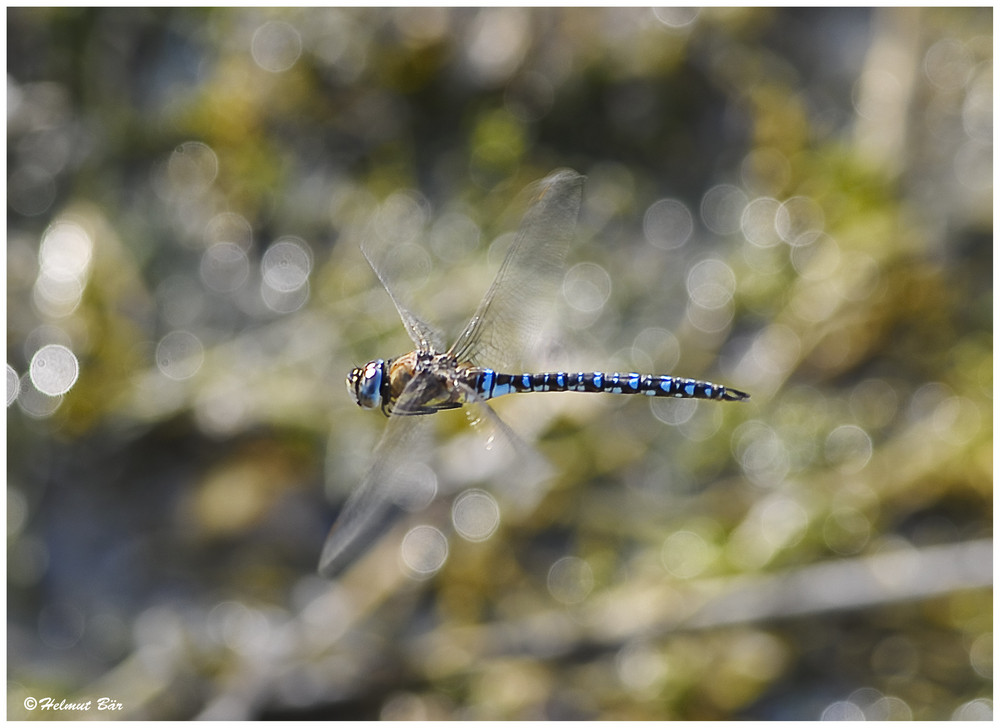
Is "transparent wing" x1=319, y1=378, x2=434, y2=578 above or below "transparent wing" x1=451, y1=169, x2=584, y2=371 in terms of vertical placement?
below

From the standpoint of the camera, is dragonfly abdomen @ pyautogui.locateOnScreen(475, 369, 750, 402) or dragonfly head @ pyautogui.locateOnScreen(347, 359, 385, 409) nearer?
dragonfly head @ pyautogui.locateOnScreen(347, 359, 385, 409)

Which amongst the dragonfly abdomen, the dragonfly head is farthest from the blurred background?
the dragonfly head

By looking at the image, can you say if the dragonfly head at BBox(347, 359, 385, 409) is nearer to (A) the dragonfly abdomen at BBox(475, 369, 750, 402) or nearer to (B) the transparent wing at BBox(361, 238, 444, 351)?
(B) the transparent wing at BBox(361, 238, 444, 351)

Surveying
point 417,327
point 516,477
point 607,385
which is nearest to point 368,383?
point 417,327

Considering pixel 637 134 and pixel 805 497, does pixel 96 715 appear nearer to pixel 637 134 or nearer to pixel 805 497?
pixel 805 497

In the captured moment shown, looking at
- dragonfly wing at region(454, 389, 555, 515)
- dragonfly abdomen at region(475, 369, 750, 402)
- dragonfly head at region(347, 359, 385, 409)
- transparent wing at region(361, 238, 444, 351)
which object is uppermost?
transparent wing at region(361, 238, 444, 351)

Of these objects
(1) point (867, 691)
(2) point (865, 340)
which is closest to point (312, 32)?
(2) point (865, 340)

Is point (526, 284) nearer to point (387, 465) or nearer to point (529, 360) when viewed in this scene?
point (529, 360)
